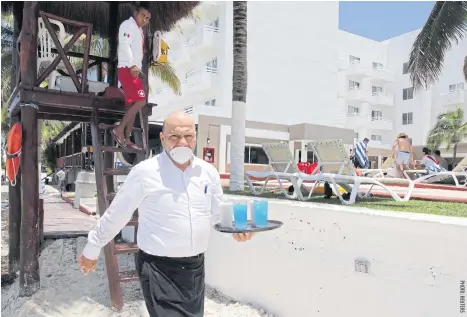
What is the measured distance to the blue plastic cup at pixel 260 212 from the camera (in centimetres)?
289

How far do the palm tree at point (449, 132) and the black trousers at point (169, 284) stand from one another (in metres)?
34.2

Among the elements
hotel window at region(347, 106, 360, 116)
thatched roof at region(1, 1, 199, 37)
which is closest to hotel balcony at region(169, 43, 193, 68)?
hotel window at region(347, 106, 360, 116)

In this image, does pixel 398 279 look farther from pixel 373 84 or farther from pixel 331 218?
pixel 373 84

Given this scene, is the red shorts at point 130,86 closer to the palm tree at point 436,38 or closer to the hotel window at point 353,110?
the palm tree at point 436,38

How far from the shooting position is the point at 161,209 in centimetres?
253

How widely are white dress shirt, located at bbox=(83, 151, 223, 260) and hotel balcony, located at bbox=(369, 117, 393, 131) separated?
128 ft

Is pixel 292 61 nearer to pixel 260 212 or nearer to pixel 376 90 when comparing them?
pixel 376 90

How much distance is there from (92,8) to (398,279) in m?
6.68

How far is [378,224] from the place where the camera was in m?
3.75

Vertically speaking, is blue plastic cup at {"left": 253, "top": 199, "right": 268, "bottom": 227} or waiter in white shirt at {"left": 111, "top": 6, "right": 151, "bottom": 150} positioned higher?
waiter in white shirt at {"left": 111, "top": 6, "right": 151, "bottom": 150}

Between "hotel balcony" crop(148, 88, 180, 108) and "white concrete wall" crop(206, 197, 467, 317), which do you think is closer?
"white concrete wall" crop(206, 197, 467, 317)

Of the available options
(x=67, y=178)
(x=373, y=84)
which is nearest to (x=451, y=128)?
(x=373, y=84)

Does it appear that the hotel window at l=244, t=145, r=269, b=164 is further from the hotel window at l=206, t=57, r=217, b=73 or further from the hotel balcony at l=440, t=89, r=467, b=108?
the hotel balcony at l=440, t=89, r=467, b=108

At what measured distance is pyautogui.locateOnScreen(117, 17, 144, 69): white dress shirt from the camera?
4.89 meters
